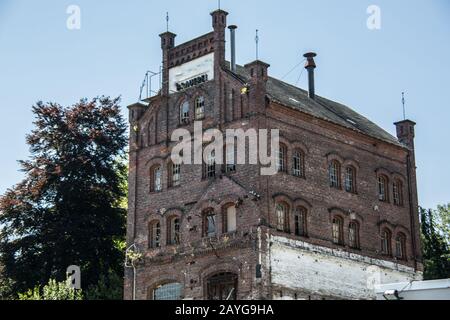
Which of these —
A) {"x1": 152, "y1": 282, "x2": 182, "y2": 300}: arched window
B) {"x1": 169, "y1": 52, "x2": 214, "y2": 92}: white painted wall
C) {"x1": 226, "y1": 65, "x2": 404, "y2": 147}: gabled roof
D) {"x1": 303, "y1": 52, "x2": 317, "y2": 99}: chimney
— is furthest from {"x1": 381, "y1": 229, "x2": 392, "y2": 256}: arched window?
{"x1": 169, "y1": 52, "x2": 214, "y2": 92}: white painted wall

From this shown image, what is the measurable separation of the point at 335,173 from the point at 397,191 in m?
4.86

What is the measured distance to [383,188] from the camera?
4109 centimetres

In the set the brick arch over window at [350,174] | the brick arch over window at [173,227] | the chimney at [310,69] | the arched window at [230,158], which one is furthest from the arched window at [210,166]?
the chimney at [310,69]

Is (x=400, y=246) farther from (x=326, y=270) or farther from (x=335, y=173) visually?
(x=326, y=270)

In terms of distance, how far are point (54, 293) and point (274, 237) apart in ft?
32.6

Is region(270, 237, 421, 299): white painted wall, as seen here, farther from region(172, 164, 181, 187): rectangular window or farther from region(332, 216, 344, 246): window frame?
region(172, 164, 181, 187): rectangular window

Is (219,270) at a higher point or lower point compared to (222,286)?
higher

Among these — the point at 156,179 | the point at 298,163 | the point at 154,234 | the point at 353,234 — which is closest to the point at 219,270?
the point at 154,234

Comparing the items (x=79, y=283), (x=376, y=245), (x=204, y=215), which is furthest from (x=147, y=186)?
(x=376, y=245)

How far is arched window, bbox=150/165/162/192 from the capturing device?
38.5 m

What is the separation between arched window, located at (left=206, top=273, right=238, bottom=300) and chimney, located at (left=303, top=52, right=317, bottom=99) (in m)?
11.9

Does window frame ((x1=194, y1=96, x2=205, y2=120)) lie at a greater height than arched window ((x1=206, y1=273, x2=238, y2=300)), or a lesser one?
greater

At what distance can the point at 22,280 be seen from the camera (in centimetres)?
4294

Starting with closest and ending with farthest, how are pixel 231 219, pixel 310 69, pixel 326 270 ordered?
pixel 231 219, pixel 326 270, pixel 310 69
